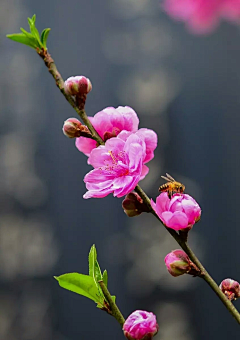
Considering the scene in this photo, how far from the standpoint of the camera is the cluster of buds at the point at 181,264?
0.28 m

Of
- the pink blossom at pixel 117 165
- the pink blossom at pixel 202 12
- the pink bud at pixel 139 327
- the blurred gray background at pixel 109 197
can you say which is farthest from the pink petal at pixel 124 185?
the pink blossom at pixel 202 12

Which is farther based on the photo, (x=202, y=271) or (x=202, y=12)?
(x=202, y=12)

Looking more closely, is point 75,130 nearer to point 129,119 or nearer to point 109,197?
point 129,119

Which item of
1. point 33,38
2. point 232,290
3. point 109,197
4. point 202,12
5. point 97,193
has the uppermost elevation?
point 202,12

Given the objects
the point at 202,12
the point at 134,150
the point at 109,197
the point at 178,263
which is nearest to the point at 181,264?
the point at 178,263

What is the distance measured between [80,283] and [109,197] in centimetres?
94

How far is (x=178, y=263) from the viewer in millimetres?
281

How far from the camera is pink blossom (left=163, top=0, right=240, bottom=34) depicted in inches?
44.1

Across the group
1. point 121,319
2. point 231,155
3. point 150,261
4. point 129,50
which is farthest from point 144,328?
point 129,50

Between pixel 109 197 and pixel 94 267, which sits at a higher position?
pixel 94 267

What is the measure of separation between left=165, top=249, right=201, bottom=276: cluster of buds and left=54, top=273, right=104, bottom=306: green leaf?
0.22 ft

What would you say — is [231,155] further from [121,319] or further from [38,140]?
[121,319]

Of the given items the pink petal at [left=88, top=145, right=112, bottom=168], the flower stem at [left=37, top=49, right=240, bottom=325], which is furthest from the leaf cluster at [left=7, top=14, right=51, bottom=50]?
the pink petal at [left=88, top=145, right=112, bottom=168]

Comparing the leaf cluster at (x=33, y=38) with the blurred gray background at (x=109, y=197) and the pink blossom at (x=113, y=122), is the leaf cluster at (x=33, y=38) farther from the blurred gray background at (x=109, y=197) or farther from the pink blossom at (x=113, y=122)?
the blurred gray background at (x=109, y=197)
